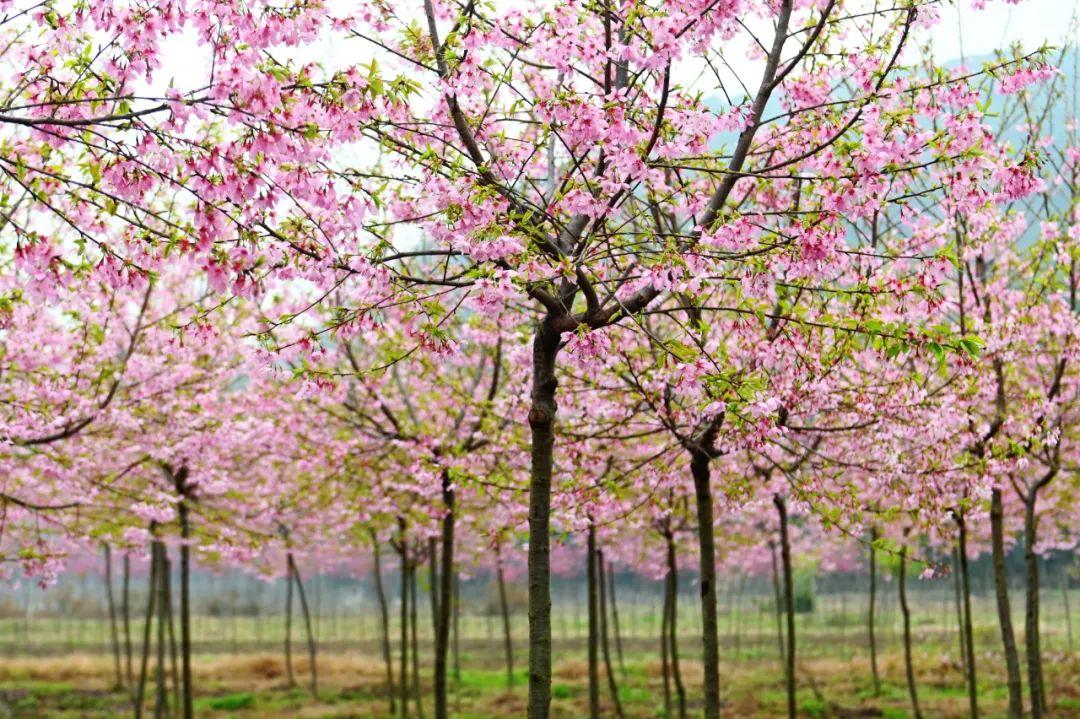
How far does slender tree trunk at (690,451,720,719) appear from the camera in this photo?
29.9 ft

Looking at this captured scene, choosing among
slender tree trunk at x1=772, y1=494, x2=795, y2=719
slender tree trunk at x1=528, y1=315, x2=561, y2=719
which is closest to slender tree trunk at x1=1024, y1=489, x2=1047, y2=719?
slender tree trunk at x1=772, y1=494, x2=795, y2=719

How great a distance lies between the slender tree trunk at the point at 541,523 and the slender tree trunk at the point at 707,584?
8.18 ft

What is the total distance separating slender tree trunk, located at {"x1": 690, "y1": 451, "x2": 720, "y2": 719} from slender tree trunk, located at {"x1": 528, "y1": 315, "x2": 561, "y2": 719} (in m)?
2.49

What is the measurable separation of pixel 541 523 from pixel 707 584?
10.3 ft

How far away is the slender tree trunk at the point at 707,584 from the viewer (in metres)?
9.10

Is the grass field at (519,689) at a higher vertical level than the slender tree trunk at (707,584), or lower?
lower

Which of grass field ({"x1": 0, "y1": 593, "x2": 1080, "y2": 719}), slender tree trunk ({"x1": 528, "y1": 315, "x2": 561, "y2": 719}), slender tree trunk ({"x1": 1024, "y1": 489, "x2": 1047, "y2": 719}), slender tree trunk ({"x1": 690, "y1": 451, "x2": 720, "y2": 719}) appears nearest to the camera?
slender tree trunk ({"x1": 528, "y1": 315, "x2": 561, "y2": 719})

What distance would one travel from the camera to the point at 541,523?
268 inches

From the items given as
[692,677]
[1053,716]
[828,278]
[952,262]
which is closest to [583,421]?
[828,278]

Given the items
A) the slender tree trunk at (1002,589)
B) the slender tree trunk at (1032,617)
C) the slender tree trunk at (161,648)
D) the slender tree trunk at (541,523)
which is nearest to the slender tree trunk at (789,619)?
the slender tree trunk at (1002,589)

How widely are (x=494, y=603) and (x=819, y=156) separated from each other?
44.0 meters

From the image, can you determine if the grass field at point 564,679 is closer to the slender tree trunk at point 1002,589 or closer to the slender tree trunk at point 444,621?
the slender tree trunk at point 1002,589

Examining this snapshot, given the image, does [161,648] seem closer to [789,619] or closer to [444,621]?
[444,621]

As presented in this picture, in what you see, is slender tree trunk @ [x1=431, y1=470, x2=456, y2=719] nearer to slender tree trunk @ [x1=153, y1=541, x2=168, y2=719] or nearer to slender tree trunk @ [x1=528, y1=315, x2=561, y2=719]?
slender tree trunk @ [x1=528, y1=315, x2=561, y2=719]
